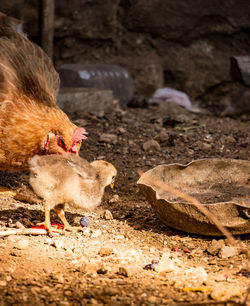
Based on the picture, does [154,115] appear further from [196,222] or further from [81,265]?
[81,265]

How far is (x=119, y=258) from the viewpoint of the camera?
2473mm

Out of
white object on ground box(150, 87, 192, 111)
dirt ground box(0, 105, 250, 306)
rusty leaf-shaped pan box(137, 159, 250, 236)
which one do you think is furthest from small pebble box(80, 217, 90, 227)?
white object on ground box(150, 87, 192, 111)

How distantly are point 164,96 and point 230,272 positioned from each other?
4.44 m

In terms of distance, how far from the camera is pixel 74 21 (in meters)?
6.08

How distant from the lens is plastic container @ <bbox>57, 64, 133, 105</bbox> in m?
5.79

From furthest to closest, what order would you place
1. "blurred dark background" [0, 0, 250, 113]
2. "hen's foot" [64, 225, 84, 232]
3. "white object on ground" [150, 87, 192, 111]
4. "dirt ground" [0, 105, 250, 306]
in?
"white object on ground" [150, 87, 192, 111] < "blurred dark background" [0, 0, 250, 113] < "hen's foot" [64, 225, 84, 232] < "dirt ground" [0, 105, 250, 306]

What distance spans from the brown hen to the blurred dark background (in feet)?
9.72

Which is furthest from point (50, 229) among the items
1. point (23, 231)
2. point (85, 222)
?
point (85, 222)

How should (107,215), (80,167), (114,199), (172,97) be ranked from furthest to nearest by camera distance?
(172,97) → (114,199) → (107,215) → (80,167)

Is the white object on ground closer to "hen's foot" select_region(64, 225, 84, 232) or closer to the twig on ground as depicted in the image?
Answer: "hen's foot" select_region(64, 225, 84, 232)

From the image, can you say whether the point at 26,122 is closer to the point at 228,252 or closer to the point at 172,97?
the point at 228,252

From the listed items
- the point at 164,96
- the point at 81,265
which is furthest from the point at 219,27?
the point at 81,265

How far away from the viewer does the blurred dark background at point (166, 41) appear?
20.5 feet

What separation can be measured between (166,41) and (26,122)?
4086mm
